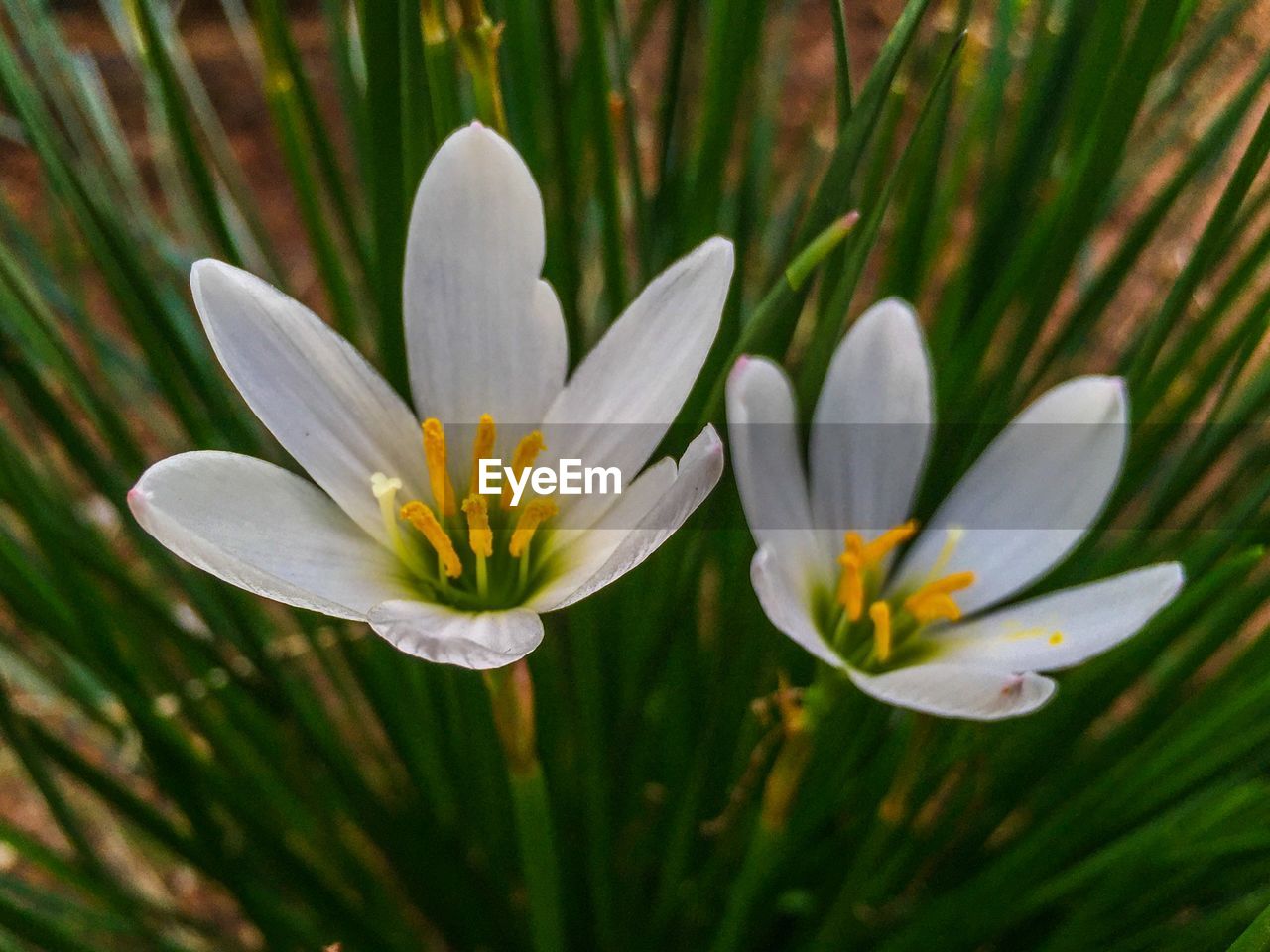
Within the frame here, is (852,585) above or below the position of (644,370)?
below

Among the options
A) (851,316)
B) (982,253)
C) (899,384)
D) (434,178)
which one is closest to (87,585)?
(434,178)

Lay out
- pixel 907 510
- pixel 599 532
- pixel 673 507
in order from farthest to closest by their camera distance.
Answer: pixel 907 510, pixel 599 532, pixel 673 507

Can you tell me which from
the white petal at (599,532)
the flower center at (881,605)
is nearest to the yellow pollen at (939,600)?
the flower center at (881,605)

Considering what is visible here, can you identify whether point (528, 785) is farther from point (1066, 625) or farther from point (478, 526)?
point (1066, 625)

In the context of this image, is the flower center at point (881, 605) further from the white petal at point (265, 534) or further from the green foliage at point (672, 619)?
the white petal at point (265, 534)

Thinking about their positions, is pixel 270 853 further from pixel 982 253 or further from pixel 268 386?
Result: pixel 982 253

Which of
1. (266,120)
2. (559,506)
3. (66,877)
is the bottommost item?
(66,877)

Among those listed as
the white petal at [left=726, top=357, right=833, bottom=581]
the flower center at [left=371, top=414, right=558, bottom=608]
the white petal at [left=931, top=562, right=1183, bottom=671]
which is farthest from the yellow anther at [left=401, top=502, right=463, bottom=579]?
the white petal at [left=931, top=562, right=1183, bottom=671]

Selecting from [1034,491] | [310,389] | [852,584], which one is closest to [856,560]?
[852,584]
